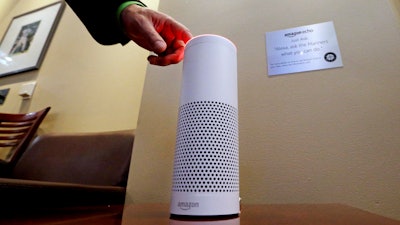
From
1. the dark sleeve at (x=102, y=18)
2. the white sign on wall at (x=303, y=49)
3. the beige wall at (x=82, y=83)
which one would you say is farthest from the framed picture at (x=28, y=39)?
the white sign on wall at (x=303, y=49)

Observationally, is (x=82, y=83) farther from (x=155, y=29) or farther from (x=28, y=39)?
(x=155, y=29)

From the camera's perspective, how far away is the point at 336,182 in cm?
50

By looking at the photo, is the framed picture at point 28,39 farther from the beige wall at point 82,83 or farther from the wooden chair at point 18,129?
the wooden chair at point 18,129

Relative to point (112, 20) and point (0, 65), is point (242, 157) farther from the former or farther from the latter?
point (0, 65)

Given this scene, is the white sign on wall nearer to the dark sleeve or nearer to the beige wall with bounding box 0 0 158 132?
the dark sleeve

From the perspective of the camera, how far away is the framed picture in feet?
4.94

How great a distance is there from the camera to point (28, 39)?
1.60 meters

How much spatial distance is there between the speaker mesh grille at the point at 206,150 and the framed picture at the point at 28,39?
1.57 m

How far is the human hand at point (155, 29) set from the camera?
0.50 meters

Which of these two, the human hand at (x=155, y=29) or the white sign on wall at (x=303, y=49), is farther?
the white sign on wall at (x=303, y=49)

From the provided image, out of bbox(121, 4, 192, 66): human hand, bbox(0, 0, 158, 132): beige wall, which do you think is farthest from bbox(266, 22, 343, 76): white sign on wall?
bbox(0, 0, 158, 132): beige wall

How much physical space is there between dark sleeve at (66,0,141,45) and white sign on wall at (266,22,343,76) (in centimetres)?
43

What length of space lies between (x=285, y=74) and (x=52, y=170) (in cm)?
95

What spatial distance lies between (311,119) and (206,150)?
14.6 inches
